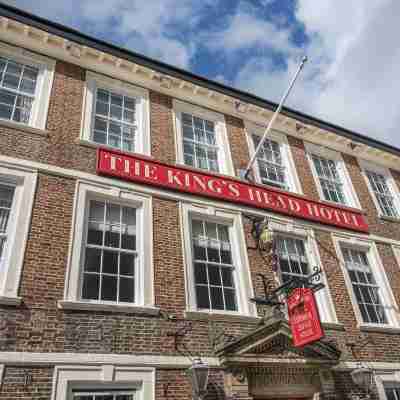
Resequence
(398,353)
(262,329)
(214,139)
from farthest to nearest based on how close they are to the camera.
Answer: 1. (214,139)
2. (398,353)
3. (262,329)

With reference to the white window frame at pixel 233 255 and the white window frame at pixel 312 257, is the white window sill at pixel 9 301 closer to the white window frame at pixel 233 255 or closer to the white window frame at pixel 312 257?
the white window frame at pixel 233 255

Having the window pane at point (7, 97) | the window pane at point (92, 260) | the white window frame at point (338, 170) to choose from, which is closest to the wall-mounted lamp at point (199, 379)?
the window pane at point (92, 260)

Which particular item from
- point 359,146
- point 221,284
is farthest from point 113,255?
point 359,146

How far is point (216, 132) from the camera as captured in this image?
39.9 ft

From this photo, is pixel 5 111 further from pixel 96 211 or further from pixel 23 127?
pixel 96 211

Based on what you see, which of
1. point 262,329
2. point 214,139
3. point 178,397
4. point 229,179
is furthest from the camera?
point 214,139

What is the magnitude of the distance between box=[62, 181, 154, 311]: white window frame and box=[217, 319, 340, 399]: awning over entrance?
1.95 metres

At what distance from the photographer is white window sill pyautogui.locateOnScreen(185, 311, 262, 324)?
7867mm

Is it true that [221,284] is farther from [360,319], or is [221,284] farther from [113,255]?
[360,319]

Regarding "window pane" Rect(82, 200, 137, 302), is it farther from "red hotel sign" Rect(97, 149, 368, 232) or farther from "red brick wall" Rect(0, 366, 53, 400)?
"red brick wall" Rect(0, 366, 53, 400)

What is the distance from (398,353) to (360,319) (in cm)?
121

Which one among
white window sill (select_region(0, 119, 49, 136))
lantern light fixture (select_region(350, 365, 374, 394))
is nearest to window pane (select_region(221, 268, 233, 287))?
lantern light fixture (select_region(350, 365, 374, 394))

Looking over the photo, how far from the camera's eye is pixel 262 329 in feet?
26.1

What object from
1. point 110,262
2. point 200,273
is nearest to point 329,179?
point 200,273
